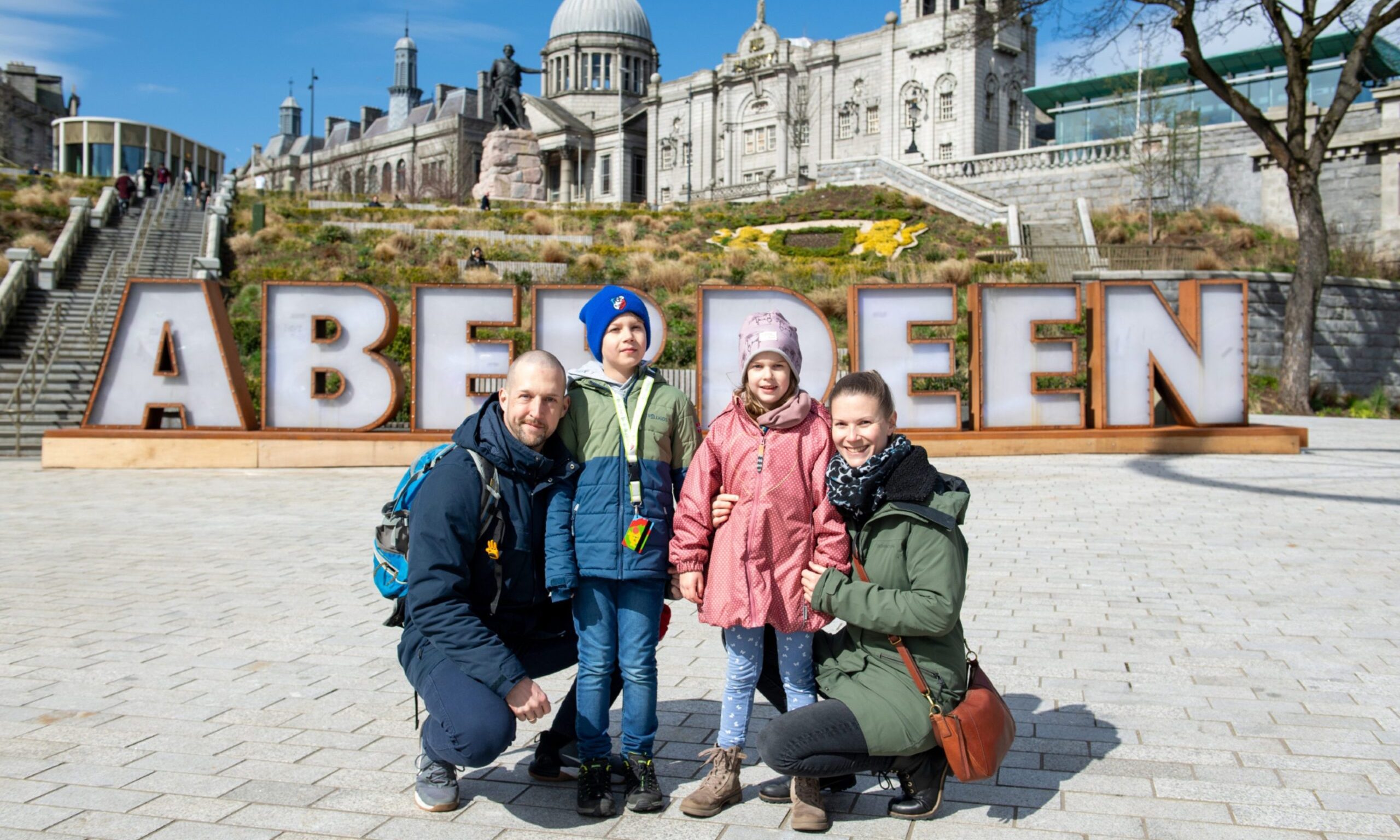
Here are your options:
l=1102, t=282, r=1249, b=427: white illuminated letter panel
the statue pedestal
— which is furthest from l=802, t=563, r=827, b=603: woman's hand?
the statue pedestal

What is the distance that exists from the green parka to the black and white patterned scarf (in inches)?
1.0

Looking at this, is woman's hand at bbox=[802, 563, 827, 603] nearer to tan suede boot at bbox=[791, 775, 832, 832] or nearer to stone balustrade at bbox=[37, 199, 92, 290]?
tan suede boot at bbox=[791, 775, 832, 832]

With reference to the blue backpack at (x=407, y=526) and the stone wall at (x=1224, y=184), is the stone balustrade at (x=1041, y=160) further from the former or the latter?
the blue backpack at (x=407, y=526)

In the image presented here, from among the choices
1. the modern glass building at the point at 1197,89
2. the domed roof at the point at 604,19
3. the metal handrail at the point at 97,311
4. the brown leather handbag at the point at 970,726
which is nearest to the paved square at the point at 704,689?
the brown leather handbag at the point at 970,726

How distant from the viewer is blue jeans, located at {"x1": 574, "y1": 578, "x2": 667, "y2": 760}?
3473 millimetres

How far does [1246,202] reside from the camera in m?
30.0

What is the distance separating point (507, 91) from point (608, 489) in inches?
1906

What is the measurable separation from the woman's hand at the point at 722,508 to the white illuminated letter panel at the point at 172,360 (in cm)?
1034

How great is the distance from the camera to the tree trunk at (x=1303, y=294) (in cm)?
1745

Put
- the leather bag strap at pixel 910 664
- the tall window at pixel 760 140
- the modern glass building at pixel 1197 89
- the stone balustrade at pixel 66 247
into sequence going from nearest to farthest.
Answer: the leather bag strap at pixel 910 664 < the stone balustrade at pixel 66 247 < the modern glass building at pixel 1197 89 < the tall window at pixel 760 140

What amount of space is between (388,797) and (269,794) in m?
0.39

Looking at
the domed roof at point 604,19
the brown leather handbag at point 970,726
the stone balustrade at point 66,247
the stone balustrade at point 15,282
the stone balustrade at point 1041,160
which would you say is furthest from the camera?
the domed roof at point 604,19

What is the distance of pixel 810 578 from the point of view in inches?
133

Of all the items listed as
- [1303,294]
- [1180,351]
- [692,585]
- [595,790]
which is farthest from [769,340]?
[1303,294]
